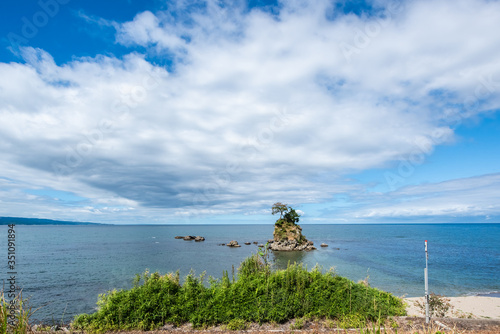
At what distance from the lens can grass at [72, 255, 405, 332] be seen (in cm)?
1067

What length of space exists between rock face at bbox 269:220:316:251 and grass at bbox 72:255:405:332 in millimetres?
54582

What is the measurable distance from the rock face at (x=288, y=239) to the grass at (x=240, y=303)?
179ft

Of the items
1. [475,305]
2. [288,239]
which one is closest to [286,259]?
[288,239]

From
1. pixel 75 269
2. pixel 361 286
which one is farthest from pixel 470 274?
pixel 75 269

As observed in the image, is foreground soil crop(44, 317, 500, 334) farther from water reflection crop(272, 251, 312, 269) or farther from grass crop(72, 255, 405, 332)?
water reflection crop(272, 251, 312, 269)

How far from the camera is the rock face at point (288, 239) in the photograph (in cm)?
6556

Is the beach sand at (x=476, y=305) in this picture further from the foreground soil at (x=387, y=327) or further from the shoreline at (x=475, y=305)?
the foreground soil at (x=387, y=327)

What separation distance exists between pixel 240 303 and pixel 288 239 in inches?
2249

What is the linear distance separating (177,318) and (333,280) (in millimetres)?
6675

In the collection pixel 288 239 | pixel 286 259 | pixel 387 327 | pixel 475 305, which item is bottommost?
pixel 286 259

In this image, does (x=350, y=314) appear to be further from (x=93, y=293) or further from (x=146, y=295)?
(x=93, y=293)

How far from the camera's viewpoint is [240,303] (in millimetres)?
11289

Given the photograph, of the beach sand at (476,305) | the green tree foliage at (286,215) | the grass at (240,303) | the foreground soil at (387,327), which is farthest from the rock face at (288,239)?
the foreground soil at (387,327)

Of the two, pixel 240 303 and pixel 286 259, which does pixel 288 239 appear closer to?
pixel 286 259
